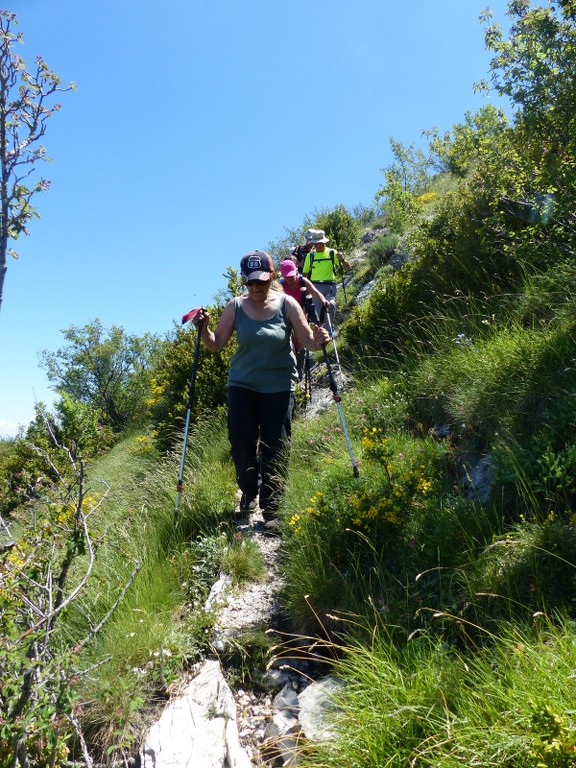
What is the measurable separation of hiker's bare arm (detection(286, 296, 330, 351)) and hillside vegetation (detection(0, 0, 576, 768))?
40.2 inches

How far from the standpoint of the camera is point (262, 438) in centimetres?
477

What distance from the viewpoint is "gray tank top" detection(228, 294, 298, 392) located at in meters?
4.47

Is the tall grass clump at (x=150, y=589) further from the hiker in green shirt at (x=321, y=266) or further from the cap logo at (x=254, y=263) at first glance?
the hiker in green shirt at (x=321, y=266)

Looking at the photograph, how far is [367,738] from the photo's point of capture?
209 centimetres

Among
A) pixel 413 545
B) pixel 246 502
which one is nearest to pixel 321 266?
pixel 246 502

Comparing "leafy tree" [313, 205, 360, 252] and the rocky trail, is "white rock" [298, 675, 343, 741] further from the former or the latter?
"leafy tree" [313, 205, 360, 252]

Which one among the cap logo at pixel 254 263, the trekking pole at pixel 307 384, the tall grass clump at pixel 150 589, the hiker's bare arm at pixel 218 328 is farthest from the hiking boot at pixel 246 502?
the trekking pole at pixel 307 384

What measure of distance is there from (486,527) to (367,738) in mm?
1529

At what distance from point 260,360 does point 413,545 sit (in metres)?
2.07

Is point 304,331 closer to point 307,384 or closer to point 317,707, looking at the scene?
point 317,707

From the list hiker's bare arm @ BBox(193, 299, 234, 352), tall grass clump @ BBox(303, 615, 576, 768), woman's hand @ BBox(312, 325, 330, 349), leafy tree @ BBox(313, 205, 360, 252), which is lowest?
tall grass clump @ BBox(303, 615, 576, 768)

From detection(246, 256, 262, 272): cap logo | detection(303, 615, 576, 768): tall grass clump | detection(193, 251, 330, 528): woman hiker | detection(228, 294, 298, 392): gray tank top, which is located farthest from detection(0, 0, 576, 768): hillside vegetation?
detection(246, 256, 262, 272): cap logo

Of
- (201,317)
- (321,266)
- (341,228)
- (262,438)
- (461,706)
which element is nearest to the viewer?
(461,706)

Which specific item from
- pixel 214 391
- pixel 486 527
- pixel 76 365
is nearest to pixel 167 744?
pixel 486 527
